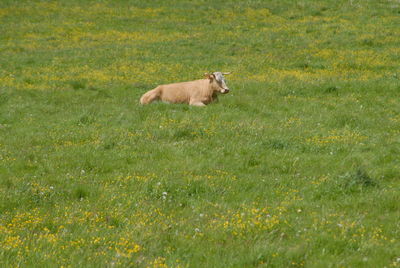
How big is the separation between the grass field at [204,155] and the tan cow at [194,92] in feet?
2.63

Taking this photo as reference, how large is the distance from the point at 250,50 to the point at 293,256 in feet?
72.3

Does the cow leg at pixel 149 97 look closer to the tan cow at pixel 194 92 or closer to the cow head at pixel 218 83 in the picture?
the tan cow at pixel 194 92

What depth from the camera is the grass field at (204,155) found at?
701 cm

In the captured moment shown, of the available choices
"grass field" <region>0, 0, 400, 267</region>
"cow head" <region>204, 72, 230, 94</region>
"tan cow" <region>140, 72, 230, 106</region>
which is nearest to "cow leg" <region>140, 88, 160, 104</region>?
"tan cow" <region>140, 72, 230, 106</region>

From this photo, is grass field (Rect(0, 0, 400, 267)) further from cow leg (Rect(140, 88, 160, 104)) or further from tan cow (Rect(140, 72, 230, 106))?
tan cow (Rect(140, 72, 230, 106))

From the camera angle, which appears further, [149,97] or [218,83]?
[149,97]

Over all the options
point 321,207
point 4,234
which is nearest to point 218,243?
point 321,207

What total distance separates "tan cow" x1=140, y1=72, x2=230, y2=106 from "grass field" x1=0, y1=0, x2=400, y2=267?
2.63 ft

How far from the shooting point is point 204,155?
1178cm

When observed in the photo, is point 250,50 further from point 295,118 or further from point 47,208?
point 47,208

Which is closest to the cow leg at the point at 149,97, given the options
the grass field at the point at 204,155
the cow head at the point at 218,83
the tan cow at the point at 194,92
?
the tan cow at the point at 194,92

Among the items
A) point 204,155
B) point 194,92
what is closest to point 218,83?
point 194,92

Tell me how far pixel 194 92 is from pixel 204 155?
23.0ft

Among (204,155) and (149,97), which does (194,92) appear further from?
(204,155)
